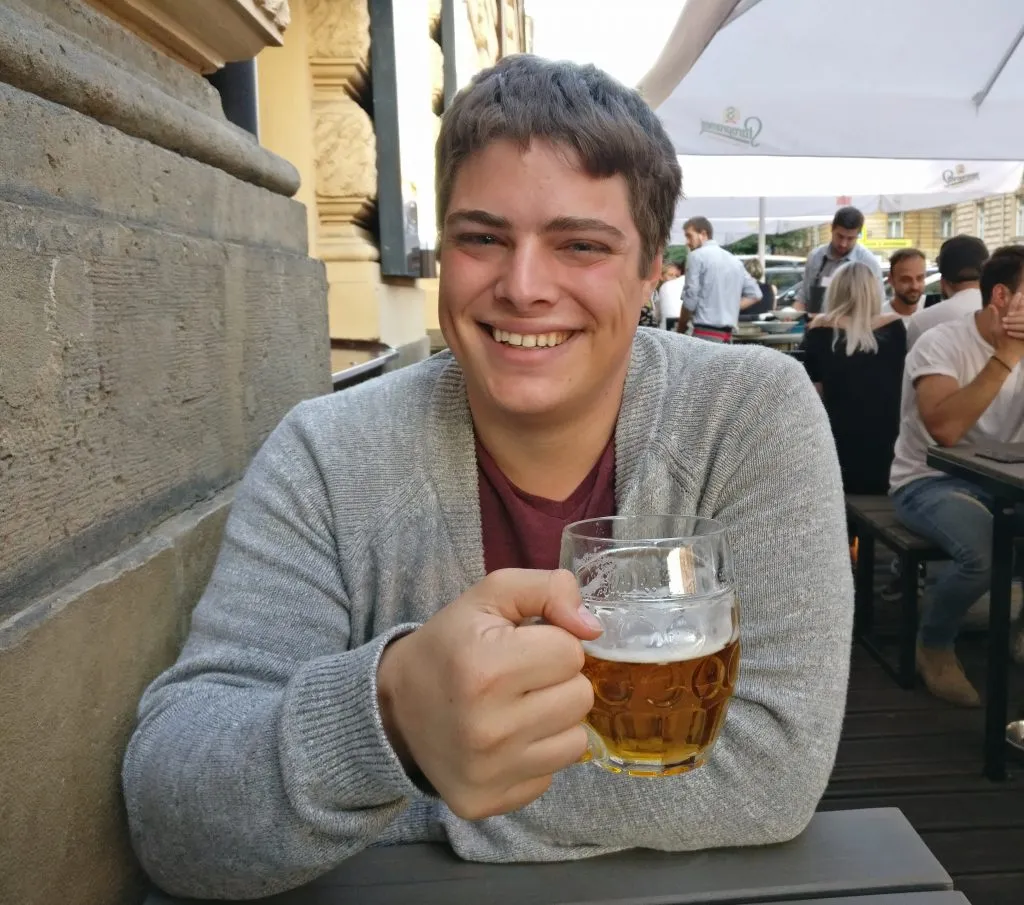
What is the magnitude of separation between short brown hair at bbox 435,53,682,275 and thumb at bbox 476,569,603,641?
693 millimetres

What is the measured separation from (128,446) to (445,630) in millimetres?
722

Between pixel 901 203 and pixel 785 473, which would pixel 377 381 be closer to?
pixel 785 473

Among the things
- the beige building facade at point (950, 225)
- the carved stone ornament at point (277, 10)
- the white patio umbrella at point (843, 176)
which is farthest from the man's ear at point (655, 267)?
the beige building facade at point (950, 225)

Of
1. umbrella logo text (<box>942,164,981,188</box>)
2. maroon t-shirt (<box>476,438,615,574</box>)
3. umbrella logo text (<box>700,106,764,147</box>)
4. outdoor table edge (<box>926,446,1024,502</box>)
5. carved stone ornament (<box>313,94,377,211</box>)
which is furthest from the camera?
umbrella logo text (<box>942,164,981,188</box>)

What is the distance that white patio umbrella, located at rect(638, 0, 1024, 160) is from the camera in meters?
4.67

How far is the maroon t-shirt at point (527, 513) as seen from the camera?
1.37m

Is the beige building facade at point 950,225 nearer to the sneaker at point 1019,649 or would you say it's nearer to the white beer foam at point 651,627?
the sneaker at point 1019,649

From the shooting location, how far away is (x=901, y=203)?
13.7 metres

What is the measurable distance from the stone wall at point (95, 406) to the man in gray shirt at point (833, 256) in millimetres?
5390

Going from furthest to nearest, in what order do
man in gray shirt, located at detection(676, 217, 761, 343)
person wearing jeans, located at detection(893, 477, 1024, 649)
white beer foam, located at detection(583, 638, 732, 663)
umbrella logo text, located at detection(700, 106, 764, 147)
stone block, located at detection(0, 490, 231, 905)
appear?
1. man in gray shirt, located at detection(676, 217, 761, 343)
2. umbrella logo text, located at detection(700, 106, 764, 147)
3. person wearing jeans, located at detection(893, 477, 1024, 649)
4. stone block, located at detection(0, 490, 231, 905)
5. white beer foam, located at detection(583, 638, 732, 663)

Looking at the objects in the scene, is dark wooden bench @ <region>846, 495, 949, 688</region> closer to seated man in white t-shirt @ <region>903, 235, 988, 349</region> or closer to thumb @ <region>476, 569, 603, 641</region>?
seated man in white t-shirt @ <region>903, 235, 988, 349</region>

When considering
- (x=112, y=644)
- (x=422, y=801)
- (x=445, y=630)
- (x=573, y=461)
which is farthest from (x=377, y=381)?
(x=445, y=630)

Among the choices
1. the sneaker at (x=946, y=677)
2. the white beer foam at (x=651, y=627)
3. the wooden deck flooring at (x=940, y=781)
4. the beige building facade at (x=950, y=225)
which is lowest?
the wooden deck flooring at (x=940, y=781)

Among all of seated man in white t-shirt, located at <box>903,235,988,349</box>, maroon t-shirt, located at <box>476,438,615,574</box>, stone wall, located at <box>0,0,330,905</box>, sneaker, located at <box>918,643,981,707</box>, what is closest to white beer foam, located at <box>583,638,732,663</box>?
maroon t-shirt, located at <box>476,438,615,574</box>
